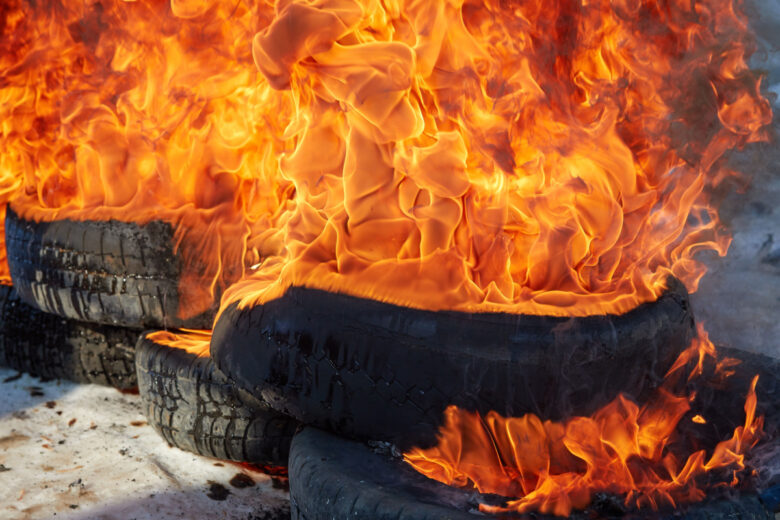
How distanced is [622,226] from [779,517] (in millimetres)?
1300

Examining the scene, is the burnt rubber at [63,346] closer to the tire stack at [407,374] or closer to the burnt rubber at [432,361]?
the tire stack at [407,374]

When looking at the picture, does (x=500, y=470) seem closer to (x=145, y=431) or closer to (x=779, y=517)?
(x=779, y=517)

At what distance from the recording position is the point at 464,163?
2.62 metres

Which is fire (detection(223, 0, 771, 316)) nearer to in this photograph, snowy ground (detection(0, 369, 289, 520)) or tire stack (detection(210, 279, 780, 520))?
tire stack (detection(210, 279, 780, 520))

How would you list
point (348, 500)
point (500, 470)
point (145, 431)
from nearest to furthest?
point (348, 500)
point (500, 470)
point (145, 431)

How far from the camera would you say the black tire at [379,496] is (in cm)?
207

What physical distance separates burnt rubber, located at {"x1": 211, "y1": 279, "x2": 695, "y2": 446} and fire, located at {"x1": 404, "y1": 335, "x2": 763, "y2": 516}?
0.05m

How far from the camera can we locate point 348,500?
215cm

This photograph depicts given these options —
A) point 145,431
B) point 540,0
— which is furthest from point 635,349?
point 145,431

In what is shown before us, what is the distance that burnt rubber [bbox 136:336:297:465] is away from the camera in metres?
3.23

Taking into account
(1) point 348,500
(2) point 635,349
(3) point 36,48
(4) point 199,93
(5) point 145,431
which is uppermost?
(3) point 36,48

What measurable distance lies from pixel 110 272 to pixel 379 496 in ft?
7.10

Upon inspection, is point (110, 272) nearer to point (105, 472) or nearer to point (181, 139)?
point (181, 139)

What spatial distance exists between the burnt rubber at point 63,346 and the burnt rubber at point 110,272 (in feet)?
0.72
